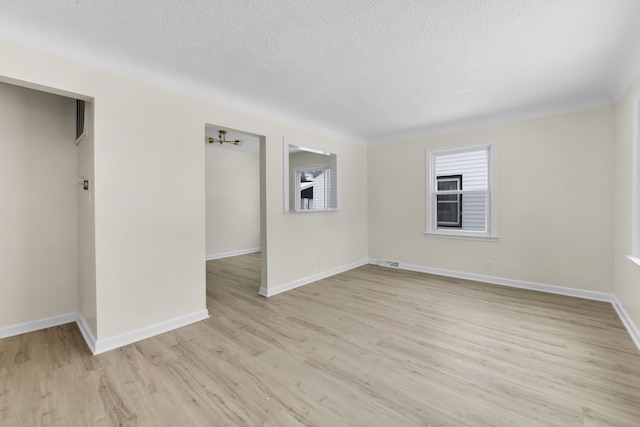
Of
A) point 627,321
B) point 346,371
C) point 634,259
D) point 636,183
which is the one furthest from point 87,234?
point 627,321

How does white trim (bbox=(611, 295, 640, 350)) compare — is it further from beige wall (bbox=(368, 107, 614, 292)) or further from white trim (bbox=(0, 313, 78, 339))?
white trim (bbox=(0, 313, 78, 339))

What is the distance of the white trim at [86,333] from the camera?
2315 millimetres

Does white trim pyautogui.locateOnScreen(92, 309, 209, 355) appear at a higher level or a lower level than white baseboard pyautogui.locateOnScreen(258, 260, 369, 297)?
lower

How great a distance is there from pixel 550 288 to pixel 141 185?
495cm

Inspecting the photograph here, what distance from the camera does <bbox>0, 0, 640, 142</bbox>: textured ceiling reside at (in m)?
1.78

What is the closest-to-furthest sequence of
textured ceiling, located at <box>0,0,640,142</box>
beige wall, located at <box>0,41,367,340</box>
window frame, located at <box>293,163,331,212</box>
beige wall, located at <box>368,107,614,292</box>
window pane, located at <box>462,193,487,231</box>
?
textured ceiling, located at <box>0,0,640,142</box>
beige wall, located at <box>0,41,367,340</box>
beige wall, located at <box>368,107,614,292</box>
window pane, located at <box>462,193,487,231</box>
window frame, located at <box>293,163,331,212</box>

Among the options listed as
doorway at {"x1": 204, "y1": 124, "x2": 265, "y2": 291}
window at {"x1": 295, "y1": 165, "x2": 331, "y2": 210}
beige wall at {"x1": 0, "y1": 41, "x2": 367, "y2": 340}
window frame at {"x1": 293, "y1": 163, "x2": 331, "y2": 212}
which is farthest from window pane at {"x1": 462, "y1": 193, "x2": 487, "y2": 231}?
doorway at {"x1": 204, "y1": 124, "x2": 265, "y2": 291}

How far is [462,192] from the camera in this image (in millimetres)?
4406

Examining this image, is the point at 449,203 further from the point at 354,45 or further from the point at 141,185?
the point at 141,185

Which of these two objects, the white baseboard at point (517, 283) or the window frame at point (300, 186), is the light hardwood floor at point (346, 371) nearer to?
the white baseboard at point (517, 283)

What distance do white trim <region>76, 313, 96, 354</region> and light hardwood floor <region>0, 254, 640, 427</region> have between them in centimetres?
5

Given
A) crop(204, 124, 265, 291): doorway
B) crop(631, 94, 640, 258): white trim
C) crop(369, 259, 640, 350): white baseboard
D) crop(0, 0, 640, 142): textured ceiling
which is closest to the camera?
crop(0, 0, 640, 142): textured ceiling

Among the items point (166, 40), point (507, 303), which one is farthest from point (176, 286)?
point (507, 303)

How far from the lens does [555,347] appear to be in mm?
2312
